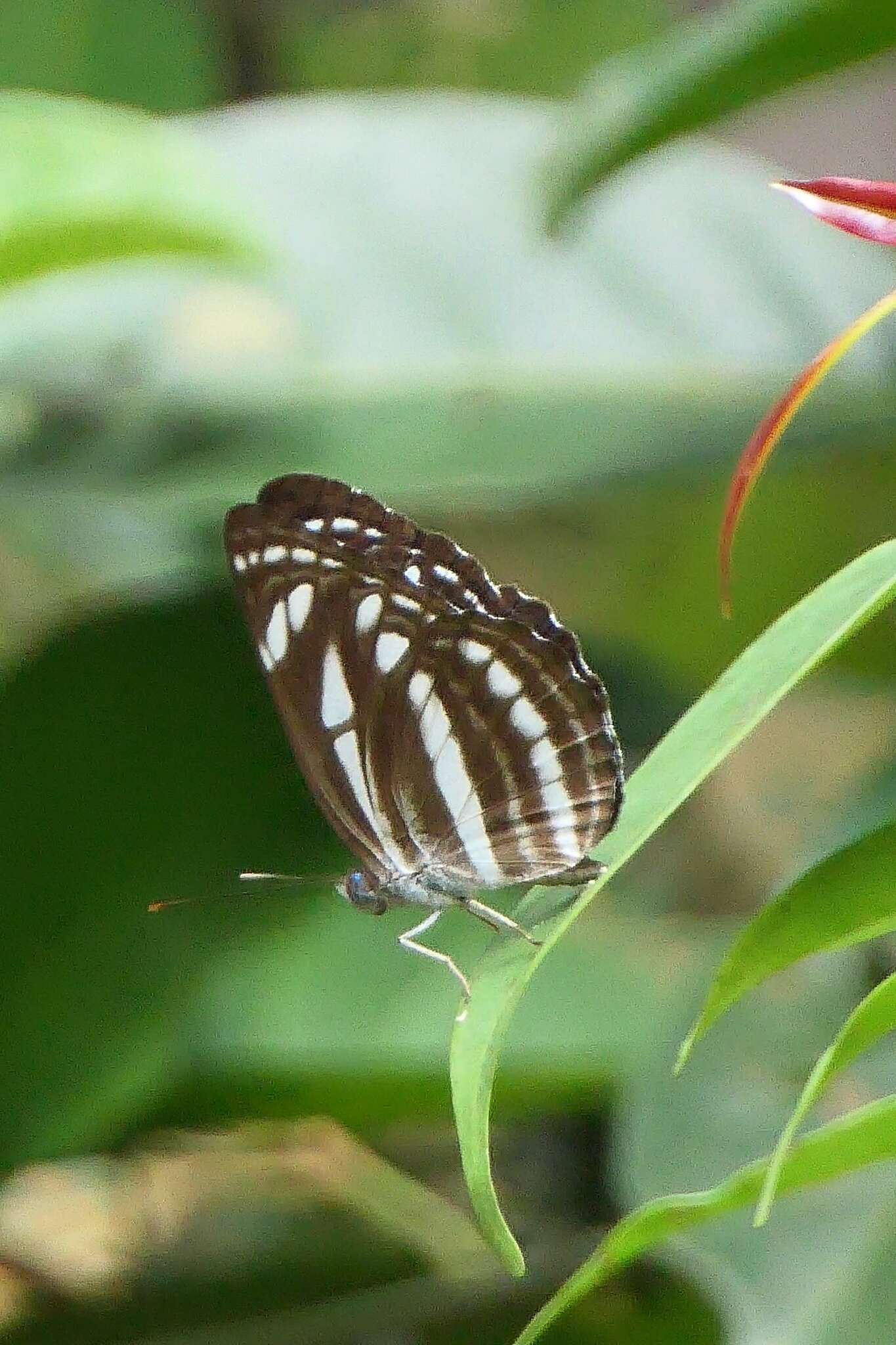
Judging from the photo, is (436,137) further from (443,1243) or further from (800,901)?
(800,901)

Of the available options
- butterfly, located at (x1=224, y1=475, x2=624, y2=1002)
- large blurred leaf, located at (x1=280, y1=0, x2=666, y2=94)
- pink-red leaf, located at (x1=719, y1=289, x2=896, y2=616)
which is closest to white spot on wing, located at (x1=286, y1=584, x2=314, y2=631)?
butterfly, located at (x1=224, y1=475, x2=624, y2=1002)

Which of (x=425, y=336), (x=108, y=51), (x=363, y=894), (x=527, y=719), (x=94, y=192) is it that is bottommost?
(x=363, y=894)

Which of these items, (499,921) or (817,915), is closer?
(817,915)

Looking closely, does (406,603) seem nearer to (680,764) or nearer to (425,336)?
(680,764)

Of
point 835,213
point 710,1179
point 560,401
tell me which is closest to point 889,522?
point 560,401

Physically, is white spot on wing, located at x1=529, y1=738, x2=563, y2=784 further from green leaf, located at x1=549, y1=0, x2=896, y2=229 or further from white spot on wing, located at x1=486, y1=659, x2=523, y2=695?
green leaf, located at x1=549, y1=0, x2=896, y2=229

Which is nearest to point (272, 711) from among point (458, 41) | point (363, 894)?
point (363, 894)

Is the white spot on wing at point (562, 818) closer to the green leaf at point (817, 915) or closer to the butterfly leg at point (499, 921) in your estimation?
the butterfly leg at point (499, 921)
